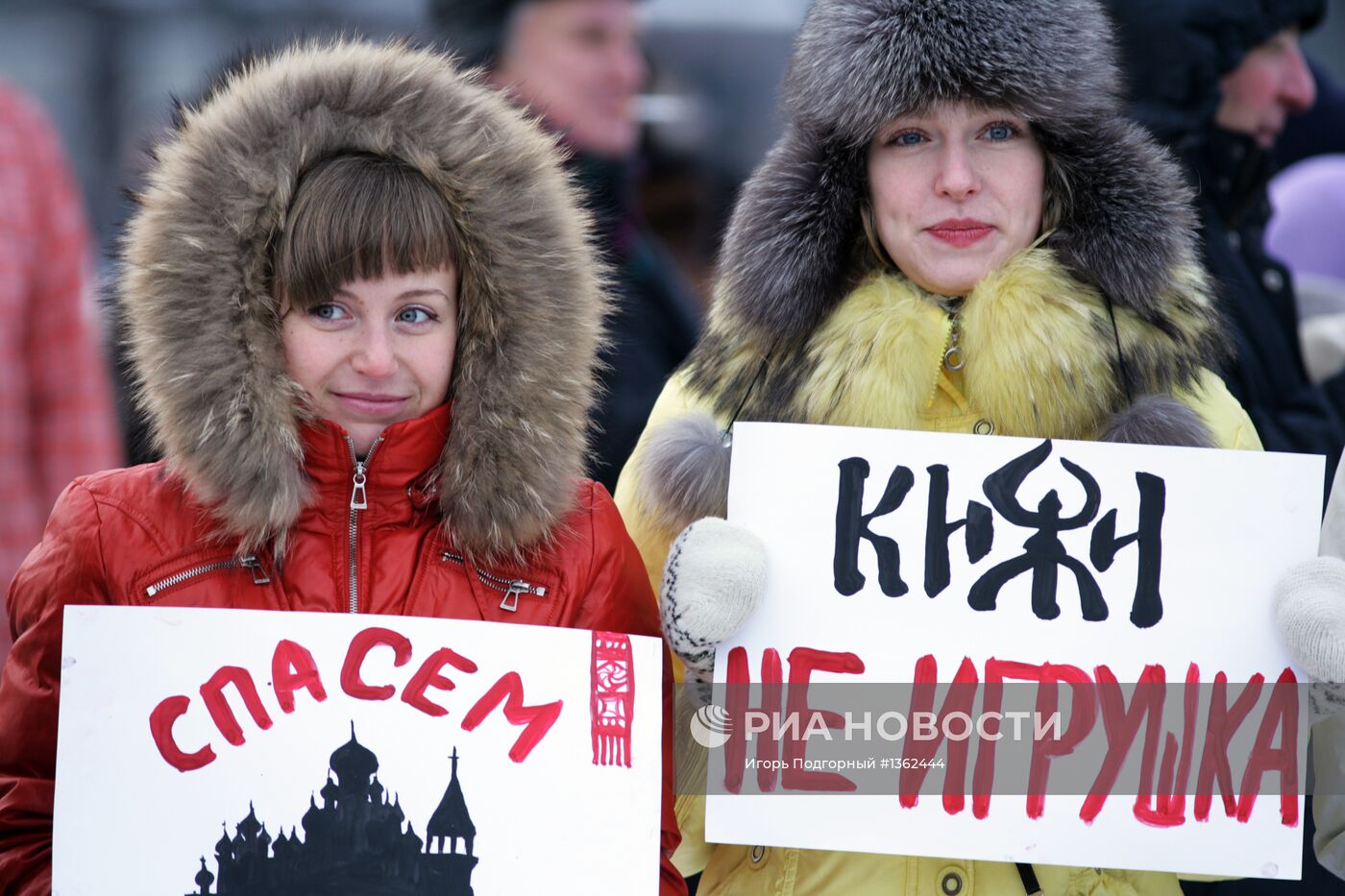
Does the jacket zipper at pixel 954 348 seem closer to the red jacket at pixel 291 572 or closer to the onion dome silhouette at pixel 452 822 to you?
the red jacket at pixel 291 572

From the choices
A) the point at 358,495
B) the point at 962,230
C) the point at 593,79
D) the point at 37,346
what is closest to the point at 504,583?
the point at 358,495

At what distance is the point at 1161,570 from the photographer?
2.08 meters

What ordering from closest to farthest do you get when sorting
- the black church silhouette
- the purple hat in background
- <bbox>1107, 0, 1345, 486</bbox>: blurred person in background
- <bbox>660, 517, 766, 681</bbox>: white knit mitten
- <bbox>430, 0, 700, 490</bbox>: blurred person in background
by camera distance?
the black church silhouette → <bbox>660, 517, 766, 681</bbox>: white knit mitten → <bbox>1107, 0, 1345, 486</bbox>: blurred person in background → <bbox>430, 0, 700, 490</bbox>: blurred person in background → the purple hat in background

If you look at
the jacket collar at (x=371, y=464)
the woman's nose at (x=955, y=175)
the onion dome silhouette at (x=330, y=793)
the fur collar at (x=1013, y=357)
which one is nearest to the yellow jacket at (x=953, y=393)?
the fur collar at (x=1013, y=357)

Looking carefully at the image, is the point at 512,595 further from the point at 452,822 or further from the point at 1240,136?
the point at 1240,136

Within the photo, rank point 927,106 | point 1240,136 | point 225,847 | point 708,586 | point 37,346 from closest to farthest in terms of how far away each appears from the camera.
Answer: point 225,847, point 708,586, point 927,106, point 37,346, point 1240,136

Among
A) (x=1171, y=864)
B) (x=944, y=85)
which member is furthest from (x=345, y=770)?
(x=944, y=85)

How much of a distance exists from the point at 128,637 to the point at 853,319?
1.04 m

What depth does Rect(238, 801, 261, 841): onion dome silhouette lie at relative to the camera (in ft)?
6.20

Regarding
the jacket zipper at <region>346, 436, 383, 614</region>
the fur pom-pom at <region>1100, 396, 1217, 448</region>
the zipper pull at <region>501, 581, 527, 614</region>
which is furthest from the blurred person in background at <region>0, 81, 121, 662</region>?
the fur pom-pom at <region>1100, 396, 1217, 448</region>

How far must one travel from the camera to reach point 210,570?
202cm

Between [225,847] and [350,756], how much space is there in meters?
0.17

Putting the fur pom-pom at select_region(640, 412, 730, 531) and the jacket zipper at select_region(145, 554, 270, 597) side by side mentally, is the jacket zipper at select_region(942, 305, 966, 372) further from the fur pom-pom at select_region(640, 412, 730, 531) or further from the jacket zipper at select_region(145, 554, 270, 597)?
the jacket zipper at select_region(145, 554, 270, 597)

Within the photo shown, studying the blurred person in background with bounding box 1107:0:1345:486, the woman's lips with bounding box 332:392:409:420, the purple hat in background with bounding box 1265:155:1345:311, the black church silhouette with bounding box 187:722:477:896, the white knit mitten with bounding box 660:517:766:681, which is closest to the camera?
the black church silhouette with bounding box 187:722:477:896
